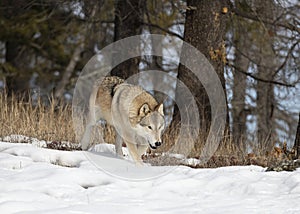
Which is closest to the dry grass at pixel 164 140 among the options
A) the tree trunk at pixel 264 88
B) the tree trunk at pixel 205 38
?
the tree trunk at pixel 205 38

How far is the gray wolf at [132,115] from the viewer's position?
7.53m

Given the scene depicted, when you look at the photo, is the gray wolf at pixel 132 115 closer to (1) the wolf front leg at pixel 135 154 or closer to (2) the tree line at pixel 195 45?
(1) the wolf front leg at pixel 135 154

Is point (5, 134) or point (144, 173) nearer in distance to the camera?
point (144, 173)

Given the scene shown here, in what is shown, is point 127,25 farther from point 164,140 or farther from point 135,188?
point 135,188

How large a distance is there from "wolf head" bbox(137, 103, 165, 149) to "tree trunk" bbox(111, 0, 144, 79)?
4.75 metres

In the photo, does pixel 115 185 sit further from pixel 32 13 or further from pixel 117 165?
pixel 32 13

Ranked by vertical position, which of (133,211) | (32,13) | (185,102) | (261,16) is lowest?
(133,211)

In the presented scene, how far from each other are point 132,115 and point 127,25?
5.21 metres

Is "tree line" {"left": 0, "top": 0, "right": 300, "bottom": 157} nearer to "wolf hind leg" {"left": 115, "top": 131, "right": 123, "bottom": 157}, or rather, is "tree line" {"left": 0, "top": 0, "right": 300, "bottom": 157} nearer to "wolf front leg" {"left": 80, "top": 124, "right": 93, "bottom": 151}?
"wolf front leg" {"left": 80, "top": 124, "right": 93, "bottom": 151}

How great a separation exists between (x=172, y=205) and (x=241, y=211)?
659 mm

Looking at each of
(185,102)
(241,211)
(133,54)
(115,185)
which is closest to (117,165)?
(115,185)

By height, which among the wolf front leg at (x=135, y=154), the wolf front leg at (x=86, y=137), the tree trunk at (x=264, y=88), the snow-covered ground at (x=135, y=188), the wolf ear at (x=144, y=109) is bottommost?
the snow-covered ground at (x=135, y=188)

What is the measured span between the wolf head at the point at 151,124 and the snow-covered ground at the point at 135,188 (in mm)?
626

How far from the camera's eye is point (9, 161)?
6527 mm
